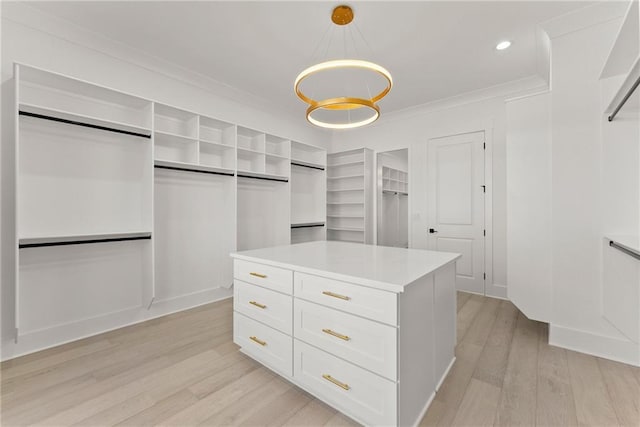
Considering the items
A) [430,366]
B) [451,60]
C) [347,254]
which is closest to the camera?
[430,366]

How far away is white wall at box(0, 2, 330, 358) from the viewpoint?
87.2 inches

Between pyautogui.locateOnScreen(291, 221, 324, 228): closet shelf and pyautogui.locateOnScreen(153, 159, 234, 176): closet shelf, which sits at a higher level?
pyautogui.locateOnScreen(153, 159, 234, 176): closet shelf

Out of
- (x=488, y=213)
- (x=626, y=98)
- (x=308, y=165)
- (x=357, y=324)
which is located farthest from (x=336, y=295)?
(x=308, y=165)

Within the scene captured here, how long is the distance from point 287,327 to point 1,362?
7.75ft

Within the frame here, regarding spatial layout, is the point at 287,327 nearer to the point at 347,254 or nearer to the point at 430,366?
the point at 347,254

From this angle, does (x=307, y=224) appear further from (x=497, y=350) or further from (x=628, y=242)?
(x=628, y=242)

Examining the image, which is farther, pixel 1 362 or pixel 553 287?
pixel 553 287

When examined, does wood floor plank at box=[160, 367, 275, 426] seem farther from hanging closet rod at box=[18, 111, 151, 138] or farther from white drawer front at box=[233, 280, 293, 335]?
hanging closet rod at box=[18, 111, 151, 138]

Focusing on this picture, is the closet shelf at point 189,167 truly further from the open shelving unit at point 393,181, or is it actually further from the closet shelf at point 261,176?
the open shelving unit at point 393,181

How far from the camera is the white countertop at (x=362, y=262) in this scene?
1.43 metres

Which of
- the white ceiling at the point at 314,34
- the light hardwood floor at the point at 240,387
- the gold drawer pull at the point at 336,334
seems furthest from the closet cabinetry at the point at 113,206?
the gold drawer pull at the point at 336,334

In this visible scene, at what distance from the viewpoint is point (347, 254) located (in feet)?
7.03

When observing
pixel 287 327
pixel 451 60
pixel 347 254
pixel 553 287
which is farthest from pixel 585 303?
pixel 451 60

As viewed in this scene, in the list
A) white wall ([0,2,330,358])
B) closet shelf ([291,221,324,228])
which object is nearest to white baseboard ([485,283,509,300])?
closet shelf ([291,221,324,228])
